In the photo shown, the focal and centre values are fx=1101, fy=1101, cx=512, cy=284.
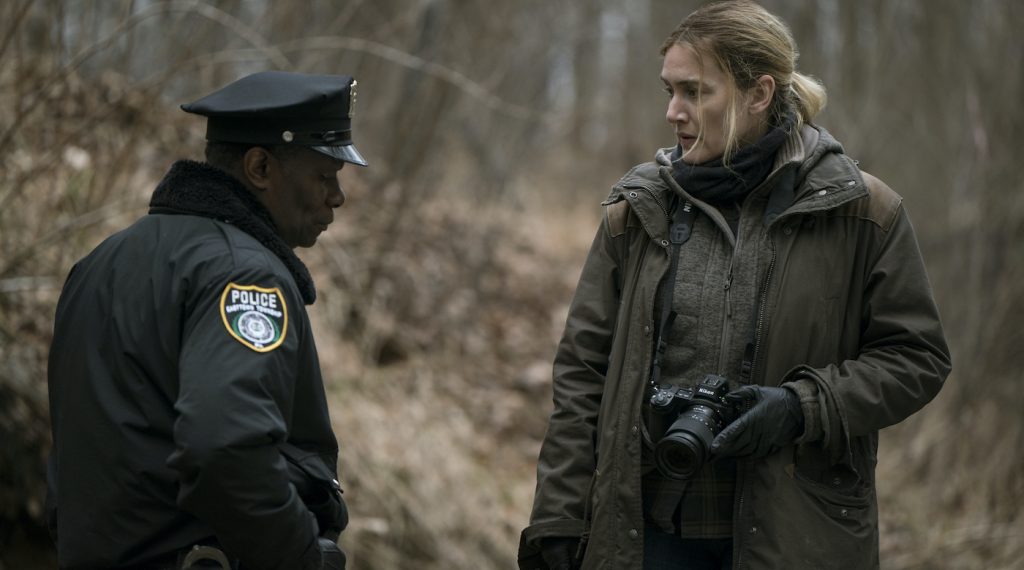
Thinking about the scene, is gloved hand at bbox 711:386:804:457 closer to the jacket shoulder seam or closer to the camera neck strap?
the camera neck strap

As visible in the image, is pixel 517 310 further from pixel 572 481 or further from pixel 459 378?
pixel 572 481

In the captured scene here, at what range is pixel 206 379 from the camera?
2.28 m

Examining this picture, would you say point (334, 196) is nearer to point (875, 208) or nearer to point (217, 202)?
point (217, 202)

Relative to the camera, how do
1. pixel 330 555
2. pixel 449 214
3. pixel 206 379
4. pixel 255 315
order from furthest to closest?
pixel 449 214 < pixel 330 555 < pixel 255 315 < pixel 206 379

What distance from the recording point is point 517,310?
10.1 meters

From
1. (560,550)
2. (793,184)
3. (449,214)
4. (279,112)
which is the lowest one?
(560,550)

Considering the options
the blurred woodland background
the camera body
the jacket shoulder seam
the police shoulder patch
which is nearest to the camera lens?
the camera body

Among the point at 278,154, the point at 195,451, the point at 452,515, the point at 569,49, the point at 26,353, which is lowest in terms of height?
the point at 452,515

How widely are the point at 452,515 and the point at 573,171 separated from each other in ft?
39.4

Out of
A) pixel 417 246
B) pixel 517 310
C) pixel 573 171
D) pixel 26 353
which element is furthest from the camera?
pixel 573 171

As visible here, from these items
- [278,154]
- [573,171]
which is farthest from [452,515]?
[573,171]

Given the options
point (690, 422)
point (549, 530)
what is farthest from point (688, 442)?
point (549, 530)

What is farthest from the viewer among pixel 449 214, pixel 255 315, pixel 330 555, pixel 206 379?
pixel 449 214

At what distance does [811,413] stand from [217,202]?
1516 millimetres
